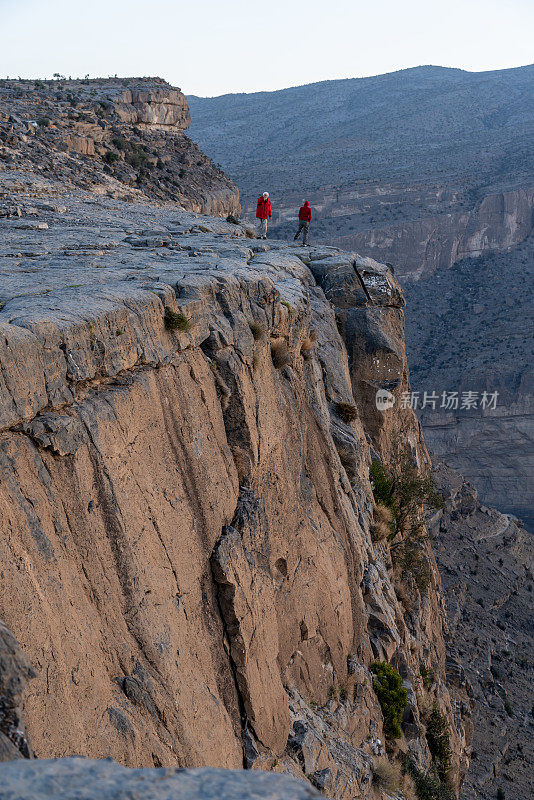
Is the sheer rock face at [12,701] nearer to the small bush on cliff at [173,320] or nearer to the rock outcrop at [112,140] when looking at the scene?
the small bush on cliff at [173,320]

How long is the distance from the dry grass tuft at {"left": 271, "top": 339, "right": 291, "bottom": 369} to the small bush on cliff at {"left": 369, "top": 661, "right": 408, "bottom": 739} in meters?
4.73

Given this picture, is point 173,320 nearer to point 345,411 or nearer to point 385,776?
point 385,776

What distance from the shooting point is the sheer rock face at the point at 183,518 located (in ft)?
14.7

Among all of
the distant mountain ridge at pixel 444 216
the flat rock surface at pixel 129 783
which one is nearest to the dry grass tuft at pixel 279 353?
the flat rock surface at pixel 129 783

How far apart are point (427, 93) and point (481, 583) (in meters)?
100

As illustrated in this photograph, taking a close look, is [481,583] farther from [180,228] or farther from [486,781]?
[180,228]

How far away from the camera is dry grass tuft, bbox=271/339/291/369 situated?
30.4ft

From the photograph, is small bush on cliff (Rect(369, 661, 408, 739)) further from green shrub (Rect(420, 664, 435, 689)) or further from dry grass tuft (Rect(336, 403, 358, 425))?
dry grass tuft (Rect(336, 403, 358, 425))

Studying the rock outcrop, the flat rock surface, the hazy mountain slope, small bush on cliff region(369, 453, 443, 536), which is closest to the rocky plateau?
the flat rock surface

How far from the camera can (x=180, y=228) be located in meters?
14.2

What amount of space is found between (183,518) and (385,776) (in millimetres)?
5113

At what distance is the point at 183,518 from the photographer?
20.4 ft

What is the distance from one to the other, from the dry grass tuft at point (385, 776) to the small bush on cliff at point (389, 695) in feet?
3.73

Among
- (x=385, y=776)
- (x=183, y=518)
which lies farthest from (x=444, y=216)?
(x=183, y=518)
